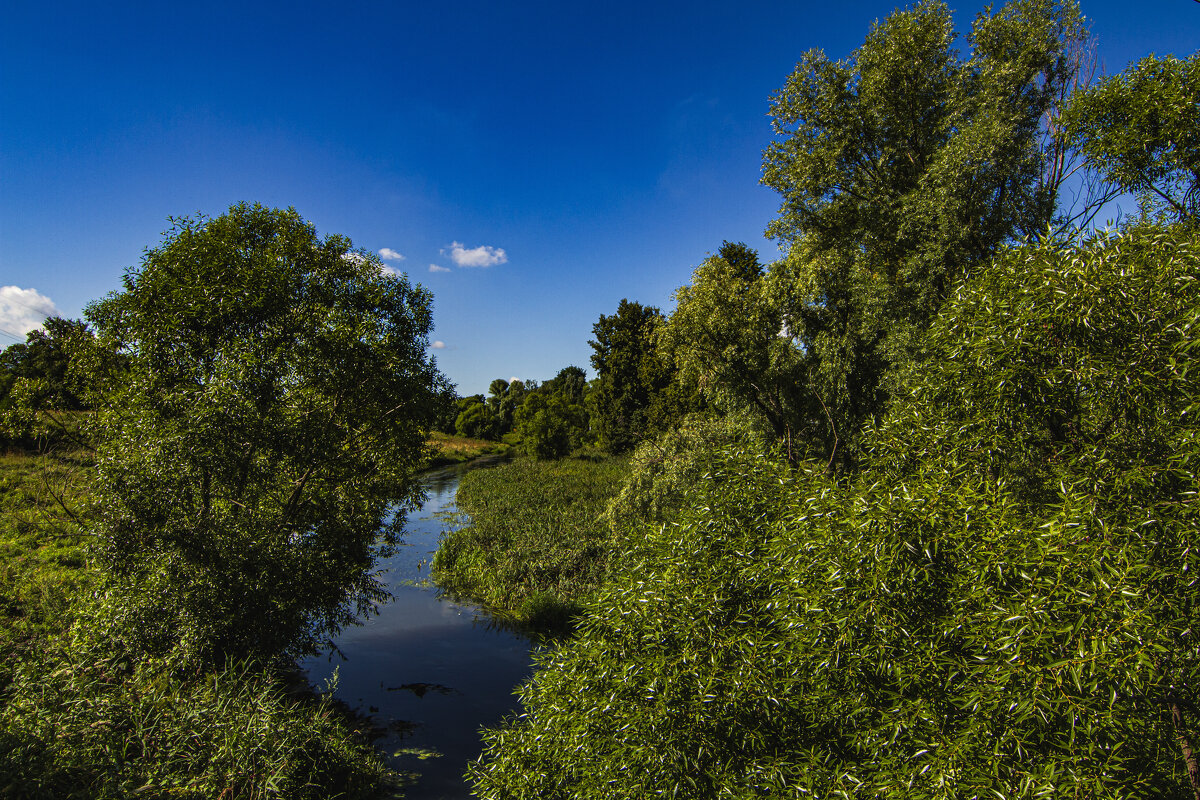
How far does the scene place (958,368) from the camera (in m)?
6.54

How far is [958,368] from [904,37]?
1672cm

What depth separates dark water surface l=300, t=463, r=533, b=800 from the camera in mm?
12133

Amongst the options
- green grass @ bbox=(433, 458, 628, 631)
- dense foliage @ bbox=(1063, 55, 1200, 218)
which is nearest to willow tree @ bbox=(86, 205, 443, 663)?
green grass @ bbox=(433, 458, 628, 631)

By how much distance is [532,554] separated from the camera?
21906 mm

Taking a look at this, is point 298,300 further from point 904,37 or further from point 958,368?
point 904,37

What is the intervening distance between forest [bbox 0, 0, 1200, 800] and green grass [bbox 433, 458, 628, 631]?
0.65 feet

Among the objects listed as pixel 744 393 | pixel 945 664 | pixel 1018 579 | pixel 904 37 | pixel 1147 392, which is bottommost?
pixel 945 664

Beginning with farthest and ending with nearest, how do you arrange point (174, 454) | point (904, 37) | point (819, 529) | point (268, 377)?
point (904, 37) < point (268, 377) < point (174, 454) < point (819, 529)

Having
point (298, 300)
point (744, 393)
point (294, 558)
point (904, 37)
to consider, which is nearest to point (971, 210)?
point (904, 37)

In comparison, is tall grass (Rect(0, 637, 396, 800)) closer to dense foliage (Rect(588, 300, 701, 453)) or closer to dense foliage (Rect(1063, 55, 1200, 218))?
dense foliage (Rect(1063, 55, 1200, 218))

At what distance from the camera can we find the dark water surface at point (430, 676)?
478 inches

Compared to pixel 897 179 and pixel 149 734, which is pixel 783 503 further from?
pixel 897 179

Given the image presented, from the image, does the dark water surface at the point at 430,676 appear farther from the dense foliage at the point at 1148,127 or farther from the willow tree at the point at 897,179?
the dense foliage at the point at 1148,127

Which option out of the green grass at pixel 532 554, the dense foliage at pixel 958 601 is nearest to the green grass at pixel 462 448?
the green grass at pixel 532 554
